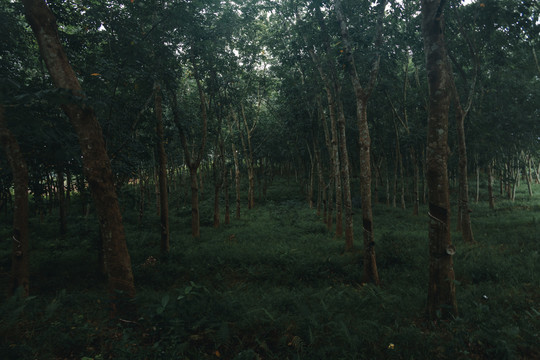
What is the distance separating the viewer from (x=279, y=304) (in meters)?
6.42

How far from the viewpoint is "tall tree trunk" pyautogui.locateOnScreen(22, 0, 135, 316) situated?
191 inches

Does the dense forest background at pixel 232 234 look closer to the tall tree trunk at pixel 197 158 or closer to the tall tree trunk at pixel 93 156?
the tall tree trunk at pixel 93 156

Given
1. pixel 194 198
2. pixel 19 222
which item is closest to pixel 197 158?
pixel 194 198

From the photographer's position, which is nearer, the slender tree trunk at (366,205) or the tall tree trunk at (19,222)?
the tall tree trunk at (19,222)

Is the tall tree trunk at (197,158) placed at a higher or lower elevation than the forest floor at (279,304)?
higher

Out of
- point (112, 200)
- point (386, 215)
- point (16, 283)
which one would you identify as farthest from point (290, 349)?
point (386, 215)

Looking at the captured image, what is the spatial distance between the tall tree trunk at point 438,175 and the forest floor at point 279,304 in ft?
1.68

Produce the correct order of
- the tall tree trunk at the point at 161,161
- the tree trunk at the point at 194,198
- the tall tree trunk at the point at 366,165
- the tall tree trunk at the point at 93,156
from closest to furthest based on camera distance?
the tall tree trunk at the point at 93,156
the tall tree trunk at the point at 366,165
the tall tree trunk at the point at 161,161
the tree trunk at the point at 194,198

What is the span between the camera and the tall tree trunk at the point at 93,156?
4.86 m

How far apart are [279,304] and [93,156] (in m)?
5.06

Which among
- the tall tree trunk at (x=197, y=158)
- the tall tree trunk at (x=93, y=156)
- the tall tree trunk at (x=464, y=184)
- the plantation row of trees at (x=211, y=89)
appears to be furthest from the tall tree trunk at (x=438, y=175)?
the tall tree trunk at (x=197, y=158)

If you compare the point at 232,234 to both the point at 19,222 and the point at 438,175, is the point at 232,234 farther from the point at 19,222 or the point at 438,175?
the point at 438,175

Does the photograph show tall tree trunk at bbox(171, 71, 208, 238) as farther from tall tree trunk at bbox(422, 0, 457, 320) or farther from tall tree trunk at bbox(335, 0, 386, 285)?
tall tree trunk at bbox(422, 0, 457, 320)

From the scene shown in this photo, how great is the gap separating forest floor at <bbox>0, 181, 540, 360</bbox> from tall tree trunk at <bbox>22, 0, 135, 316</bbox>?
57 centimetres
